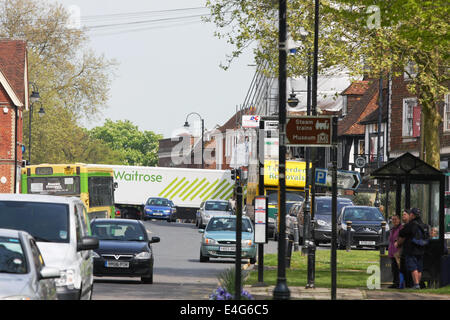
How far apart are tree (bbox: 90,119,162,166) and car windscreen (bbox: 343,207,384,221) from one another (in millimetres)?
146657

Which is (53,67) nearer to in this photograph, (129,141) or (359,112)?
(359,112)

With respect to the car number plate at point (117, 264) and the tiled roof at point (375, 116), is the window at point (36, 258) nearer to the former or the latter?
the car number plate at point (117, 264)

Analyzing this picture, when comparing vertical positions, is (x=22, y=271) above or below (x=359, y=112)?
below

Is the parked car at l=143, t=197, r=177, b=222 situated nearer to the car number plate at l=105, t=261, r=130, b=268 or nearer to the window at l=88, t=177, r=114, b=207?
the window at l=88, t=177, r=114, b=207

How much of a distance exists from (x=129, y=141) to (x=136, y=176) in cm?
11915

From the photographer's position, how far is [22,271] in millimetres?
11281

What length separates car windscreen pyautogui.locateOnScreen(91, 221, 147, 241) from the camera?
22.6 m

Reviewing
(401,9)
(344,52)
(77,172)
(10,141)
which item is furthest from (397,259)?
(10,141)

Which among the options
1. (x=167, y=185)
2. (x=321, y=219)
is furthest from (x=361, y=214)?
(x=167, y=185)

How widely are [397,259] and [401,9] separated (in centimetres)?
525

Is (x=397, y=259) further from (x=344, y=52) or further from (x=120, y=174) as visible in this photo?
(x=120, y=174)

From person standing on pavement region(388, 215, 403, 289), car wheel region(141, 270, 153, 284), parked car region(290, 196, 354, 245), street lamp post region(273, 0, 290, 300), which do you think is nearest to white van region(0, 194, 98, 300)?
street lamp post region(273, 0, 290, 300)

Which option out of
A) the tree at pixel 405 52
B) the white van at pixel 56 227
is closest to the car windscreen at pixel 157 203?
the tree at pixel 405 52

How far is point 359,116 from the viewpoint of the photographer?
254 feet
